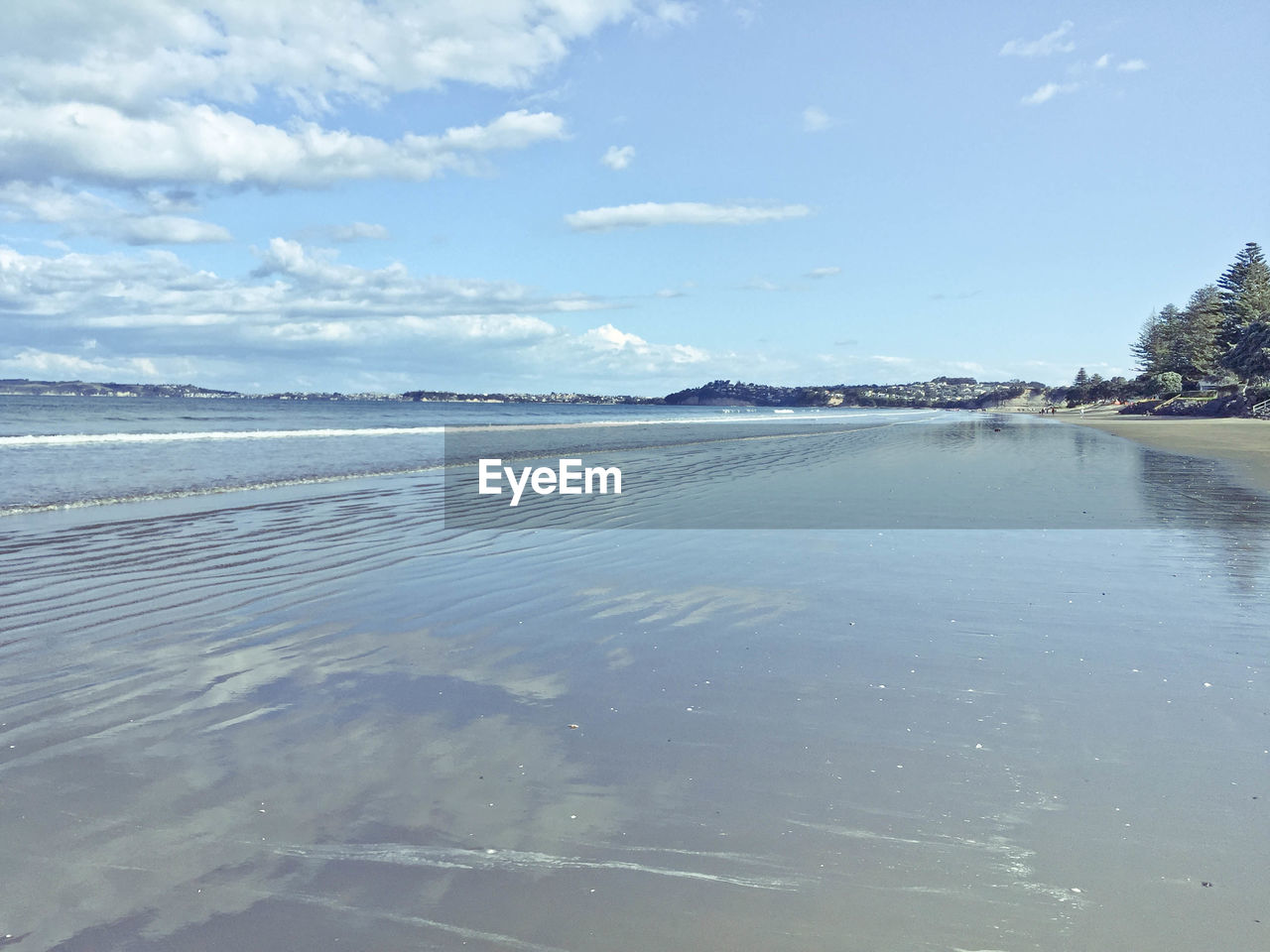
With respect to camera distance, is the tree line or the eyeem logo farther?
the tree line

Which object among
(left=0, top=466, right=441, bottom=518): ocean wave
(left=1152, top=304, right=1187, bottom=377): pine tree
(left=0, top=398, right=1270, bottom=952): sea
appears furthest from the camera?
(left=1152, top=304, right=1187, bottom=377): pine tree

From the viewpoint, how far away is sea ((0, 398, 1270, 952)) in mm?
3402

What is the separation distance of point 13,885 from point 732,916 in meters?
3.03

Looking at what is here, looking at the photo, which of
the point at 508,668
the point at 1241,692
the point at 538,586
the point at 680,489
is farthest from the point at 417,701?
the point at 680,489

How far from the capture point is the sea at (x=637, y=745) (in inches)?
134

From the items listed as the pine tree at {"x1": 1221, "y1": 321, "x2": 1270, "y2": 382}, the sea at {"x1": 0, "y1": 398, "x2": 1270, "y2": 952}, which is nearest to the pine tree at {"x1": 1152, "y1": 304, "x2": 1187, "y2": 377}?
the pine tree at {"x1": 1221, "y1": 321, "x2": 1270, "y2": 382}

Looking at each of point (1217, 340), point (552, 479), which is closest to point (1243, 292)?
point (1217, 340)

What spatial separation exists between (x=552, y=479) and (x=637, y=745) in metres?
19.2

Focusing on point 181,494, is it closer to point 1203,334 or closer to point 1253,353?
point 1253,353

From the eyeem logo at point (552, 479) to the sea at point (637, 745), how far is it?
26.7 feet

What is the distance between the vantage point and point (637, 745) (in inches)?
199

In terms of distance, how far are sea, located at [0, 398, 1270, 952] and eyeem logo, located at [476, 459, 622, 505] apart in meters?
8.15

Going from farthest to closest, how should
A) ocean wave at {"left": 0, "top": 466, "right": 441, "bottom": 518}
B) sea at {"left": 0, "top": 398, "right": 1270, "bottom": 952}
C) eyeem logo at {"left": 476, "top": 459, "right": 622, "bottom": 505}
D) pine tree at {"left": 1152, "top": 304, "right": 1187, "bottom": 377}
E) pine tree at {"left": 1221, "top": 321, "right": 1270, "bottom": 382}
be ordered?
pine tree at {"left": 1152, "top": 304, "right": 1187, "bottom": 377} → pine tree at {"left": 1221, "top": 321, "right": 1270, "bottom": 382} → eyeem logo at {"left": 476, "top": 459, "right": 622, "bottom": 505} → ocean wave at {"left": 0, "top": 466, "right": 441, "bottom": 518} → sea at {"left": 0, "top": 398, "right": 1270, "bottom": 952}

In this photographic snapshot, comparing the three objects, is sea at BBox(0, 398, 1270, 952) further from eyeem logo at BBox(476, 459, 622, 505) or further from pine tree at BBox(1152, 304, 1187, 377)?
pine tree at BBox(1152, 304, 1187, 377)
